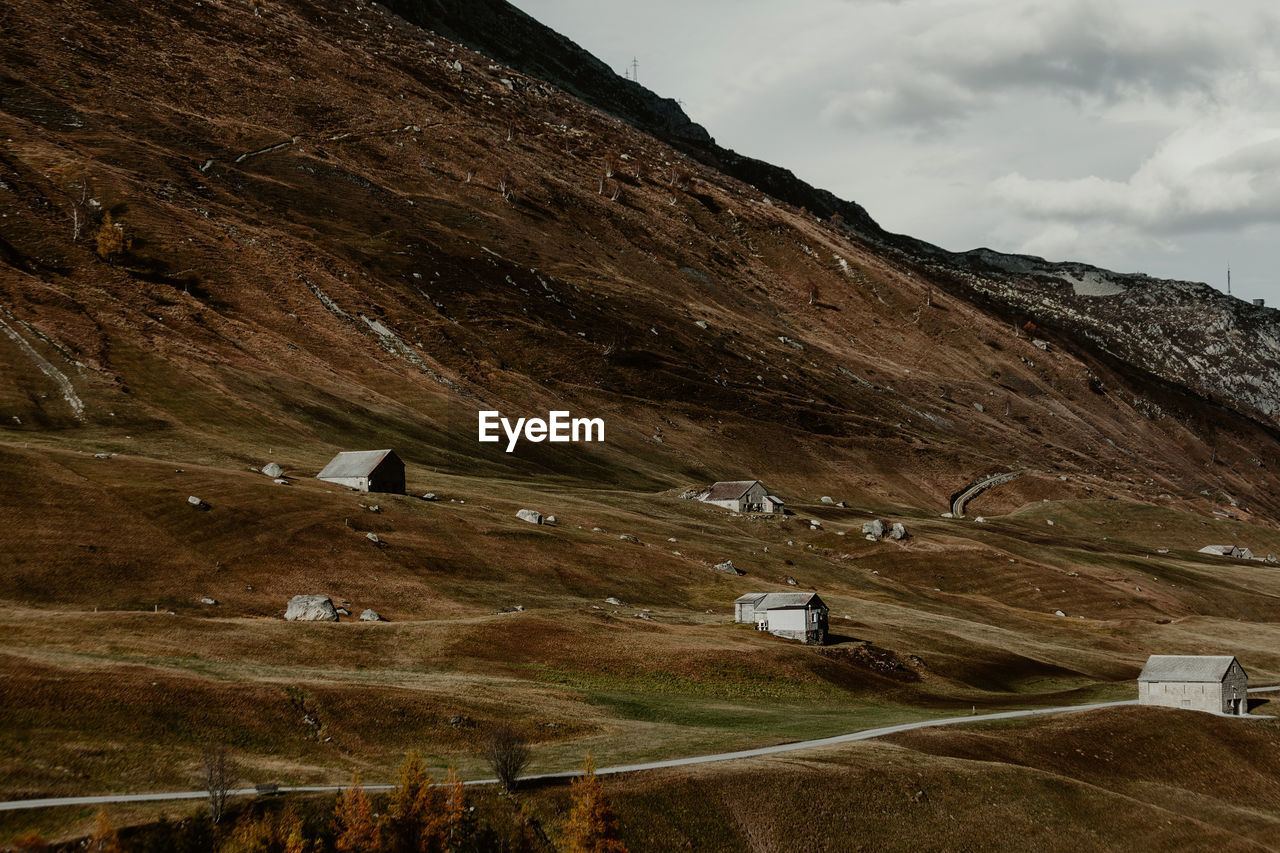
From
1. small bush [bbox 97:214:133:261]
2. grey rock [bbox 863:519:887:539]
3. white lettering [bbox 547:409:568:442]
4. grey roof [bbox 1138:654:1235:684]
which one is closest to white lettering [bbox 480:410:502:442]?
white lettering [bbox 547:409:568:442]

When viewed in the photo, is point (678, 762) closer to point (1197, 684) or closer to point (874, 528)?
point (1197, 684)

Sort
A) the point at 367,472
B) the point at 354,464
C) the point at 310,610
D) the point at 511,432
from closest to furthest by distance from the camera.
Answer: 1. the point at 310,610
2. the point at 367,472
3. the point at 354,464
4. the point at 511,432

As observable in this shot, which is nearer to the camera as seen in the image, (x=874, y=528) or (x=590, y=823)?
(x=590, y=823)

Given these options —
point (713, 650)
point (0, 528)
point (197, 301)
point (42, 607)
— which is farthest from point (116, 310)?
point (713, 650)

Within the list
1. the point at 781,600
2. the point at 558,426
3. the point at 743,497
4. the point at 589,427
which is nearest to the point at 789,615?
the point at 781,600

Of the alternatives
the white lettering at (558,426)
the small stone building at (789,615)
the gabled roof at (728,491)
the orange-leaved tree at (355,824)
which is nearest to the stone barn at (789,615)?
the small stone building at (789,615)
